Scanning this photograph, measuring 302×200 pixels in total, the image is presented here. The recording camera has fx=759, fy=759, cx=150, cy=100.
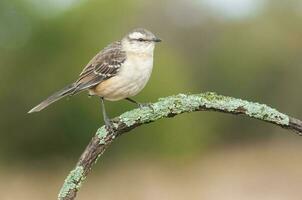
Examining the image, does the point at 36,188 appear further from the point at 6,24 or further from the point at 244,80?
the point at 244,80

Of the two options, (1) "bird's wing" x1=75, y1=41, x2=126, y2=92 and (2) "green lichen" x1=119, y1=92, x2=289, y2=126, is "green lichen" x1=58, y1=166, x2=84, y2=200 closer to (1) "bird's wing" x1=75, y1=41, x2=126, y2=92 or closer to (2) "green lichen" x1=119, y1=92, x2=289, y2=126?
(2) "green lichen" x1=119, y1=92, x2=289, y2=126

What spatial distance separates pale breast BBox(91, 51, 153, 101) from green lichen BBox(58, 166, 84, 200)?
118cm

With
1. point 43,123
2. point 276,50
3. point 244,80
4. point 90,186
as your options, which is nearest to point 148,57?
point 43,123

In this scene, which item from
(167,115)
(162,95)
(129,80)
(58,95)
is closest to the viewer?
(167,115)

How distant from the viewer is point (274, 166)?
2455 cm

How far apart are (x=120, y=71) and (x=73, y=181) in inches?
56.9

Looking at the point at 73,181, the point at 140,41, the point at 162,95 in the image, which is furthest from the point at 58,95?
the point at 162,95

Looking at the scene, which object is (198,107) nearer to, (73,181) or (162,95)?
(73,181)

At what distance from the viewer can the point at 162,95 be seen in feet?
59.8

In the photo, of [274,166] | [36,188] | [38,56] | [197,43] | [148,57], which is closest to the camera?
[148,57]

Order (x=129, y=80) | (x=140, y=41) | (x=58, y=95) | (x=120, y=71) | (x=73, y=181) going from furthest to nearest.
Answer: (x=140, y=41) → (x=120, y=71) → (x=129, y=80) → (x=58, y=95) → (x=73, y=181)

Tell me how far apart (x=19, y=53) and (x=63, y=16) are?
132cm

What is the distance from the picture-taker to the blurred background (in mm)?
17250

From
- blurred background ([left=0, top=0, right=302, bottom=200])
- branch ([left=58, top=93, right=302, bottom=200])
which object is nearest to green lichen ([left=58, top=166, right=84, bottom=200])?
branch ([left=58, top=93, right=302, bottom=200])
